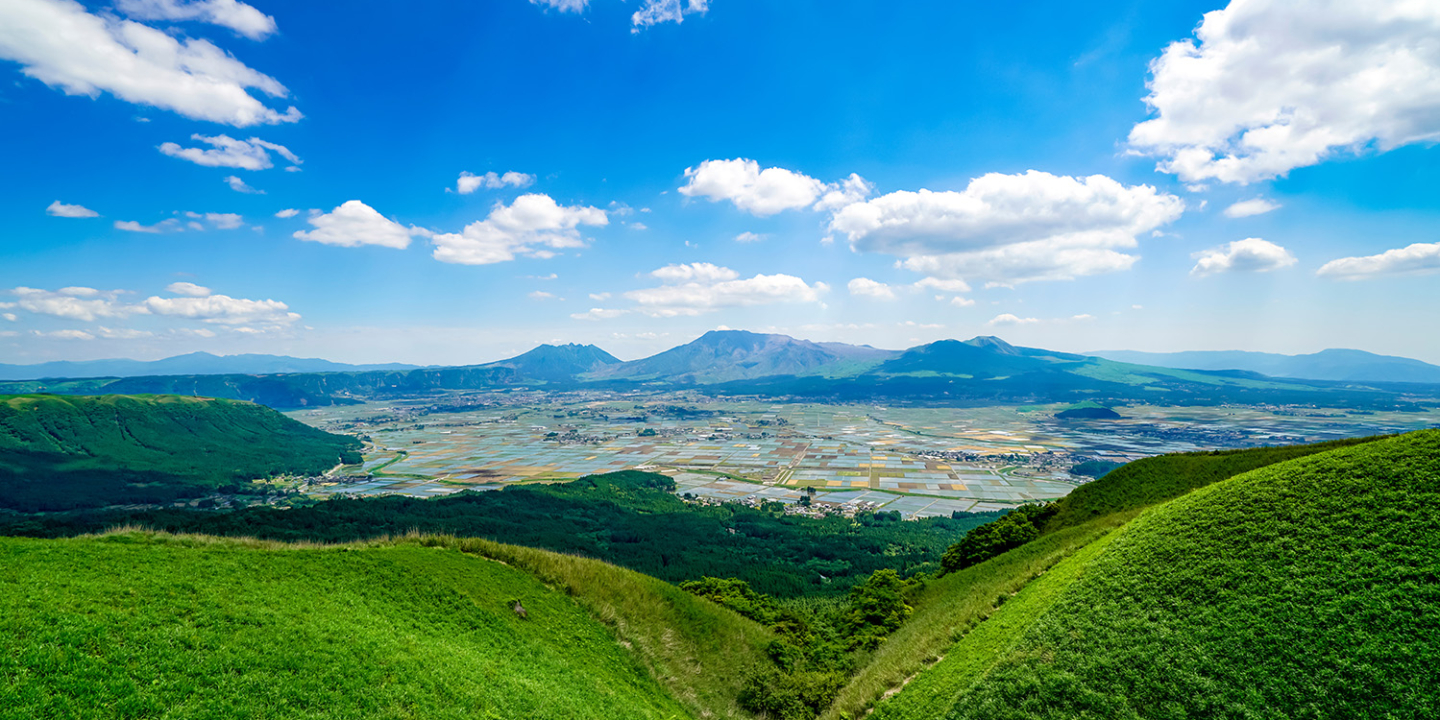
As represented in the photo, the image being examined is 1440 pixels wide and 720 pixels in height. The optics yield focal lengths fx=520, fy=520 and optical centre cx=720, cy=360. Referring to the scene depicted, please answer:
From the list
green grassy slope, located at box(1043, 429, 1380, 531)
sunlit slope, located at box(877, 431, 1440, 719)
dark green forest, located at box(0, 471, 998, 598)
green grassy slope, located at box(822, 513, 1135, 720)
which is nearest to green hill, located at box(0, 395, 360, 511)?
dark green forest, located at box(0, 471, 998, 598)


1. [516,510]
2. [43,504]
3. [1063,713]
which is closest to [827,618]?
[1063,713]

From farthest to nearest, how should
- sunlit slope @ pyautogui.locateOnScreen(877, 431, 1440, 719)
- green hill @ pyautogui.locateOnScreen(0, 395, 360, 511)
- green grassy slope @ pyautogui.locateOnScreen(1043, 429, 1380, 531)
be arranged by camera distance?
1. green hill @ pyautogui.locateOnScreen(0, 395, 360, 511)
2. green grassy slope @ pyautogui.locateOnScreen(1043, 429, 1380, 531)
3. sunlit slope @ pyautogui.locateOnScreen(877, 431, 1440, 719)

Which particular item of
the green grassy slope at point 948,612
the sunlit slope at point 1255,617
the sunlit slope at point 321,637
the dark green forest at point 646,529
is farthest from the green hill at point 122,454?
the sunlit slope at point 1255,617

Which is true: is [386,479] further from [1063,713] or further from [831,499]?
Answer: [1063,713]

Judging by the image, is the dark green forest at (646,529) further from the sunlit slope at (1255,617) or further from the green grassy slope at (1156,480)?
the sunlit slope at (1255,617)

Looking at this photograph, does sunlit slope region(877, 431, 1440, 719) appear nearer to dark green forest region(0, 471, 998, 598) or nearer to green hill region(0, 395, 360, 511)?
dark green forest region(0, 471, 998, 598)

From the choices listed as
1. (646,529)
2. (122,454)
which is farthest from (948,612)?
(122,454)
